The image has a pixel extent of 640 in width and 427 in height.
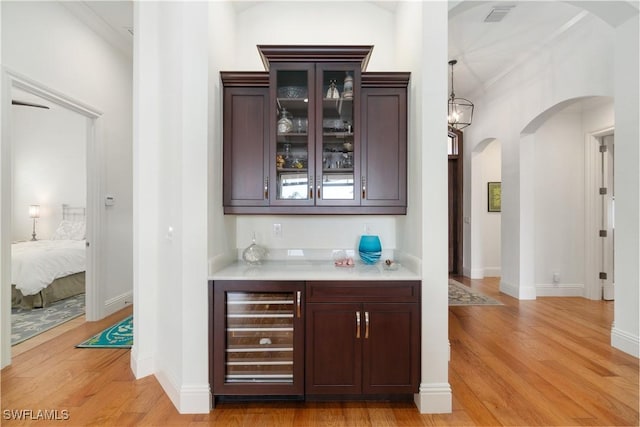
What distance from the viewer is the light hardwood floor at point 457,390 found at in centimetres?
202

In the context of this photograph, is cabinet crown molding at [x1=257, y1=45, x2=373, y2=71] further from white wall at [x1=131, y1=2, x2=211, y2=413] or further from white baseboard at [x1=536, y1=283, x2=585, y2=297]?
white baseboard at [x1=536, y1=283, x2=585, y2=297]

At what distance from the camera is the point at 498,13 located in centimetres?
342

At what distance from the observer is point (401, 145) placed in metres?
2.41

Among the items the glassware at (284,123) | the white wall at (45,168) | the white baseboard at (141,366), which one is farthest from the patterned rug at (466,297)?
the white wall at (45,168)

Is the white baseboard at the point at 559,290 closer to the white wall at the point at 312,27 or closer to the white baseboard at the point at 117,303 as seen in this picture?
the white wall at the point at 312,27

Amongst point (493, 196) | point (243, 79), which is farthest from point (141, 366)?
point (493, 196)

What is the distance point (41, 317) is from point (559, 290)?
7.04m

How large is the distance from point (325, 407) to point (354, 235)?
1337mm

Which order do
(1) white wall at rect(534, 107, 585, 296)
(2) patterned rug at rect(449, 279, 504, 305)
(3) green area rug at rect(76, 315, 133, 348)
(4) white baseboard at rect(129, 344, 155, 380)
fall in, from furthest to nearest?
(1) white wall at rect(534, 107, 585, 296) < (2) patterned rug at rect(449, 279, 504, 305) < (3) green area rug at rect(76, 315, 133, 348) < (4) white baseboard at rect(129, 344, 155, 380)

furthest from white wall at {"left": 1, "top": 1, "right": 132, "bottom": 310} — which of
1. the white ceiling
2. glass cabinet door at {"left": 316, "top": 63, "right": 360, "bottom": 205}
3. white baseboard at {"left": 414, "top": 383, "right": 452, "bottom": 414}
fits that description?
white baseboard at {"left": 414, "top": 383, "right": 452, "bottom": 414}

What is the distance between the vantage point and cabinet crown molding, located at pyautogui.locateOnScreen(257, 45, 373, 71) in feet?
7.53

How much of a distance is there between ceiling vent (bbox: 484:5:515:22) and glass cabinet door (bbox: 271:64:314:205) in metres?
2.46

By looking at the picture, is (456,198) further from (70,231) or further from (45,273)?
(70,231)

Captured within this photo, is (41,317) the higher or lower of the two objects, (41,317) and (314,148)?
the lower
